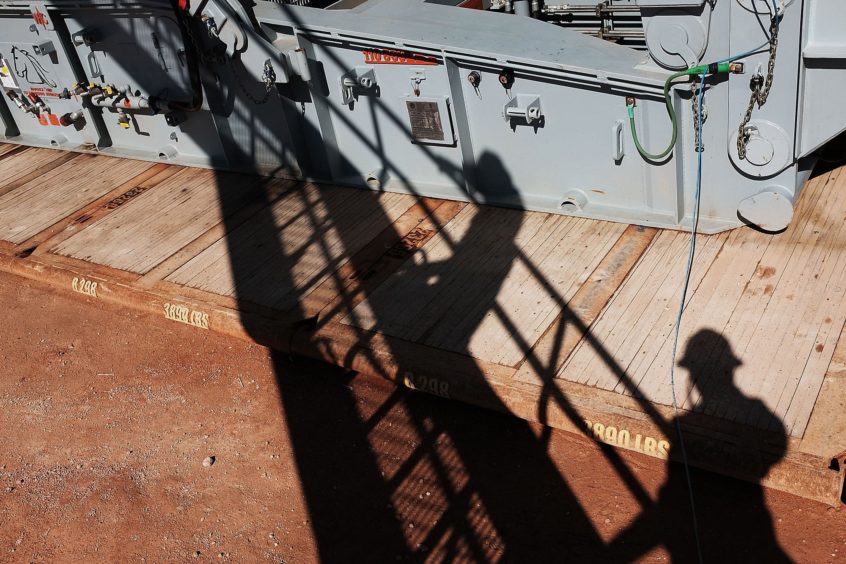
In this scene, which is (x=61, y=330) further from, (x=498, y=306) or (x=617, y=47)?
(x=617, y=47)

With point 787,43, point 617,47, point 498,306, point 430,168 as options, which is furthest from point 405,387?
A: point 787,43

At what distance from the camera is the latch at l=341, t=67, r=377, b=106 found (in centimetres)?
761

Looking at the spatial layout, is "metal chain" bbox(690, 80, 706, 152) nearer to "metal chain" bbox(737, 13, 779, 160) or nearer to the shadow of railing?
"metal chain" bbox(737, 13, 779, 160)

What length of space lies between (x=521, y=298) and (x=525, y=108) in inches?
61.7

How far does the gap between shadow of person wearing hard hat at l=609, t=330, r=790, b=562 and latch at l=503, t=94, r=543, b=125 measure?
2.65 meters

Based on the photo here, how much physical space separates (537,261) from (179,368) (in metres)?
3.06

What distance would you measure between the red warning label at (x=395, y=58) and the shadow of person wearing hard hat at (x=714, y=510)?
3577 millimetres

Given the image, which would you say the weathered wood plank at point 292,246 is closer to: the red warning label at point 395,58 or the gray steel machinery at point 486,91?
the gray steel machinery at point 486,91

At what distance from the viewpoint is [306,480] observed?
18.8ft

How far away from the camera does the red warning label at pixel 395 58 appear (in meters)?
7.21

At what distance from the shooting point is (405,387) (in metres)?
6.31

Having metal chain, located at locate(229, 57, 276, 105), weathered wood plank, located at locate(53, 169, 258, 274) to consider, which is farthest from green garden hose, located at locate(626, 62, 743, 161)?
weathered wood plank, located at locate(53, 169, 258, 274)

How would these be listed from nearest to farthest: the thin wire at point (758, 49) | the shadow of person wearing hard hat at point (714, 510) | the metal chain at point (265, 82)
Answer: the shadow of person wearing hard hat at point (714, 510) → the thin wire at point (758, 49) → the metal chain at point (265, 82)

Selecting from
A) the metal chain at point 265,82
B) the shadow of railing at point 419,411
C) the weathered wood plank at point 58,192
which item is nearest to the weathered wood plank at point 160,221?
the shadow of railing at point 419,411
